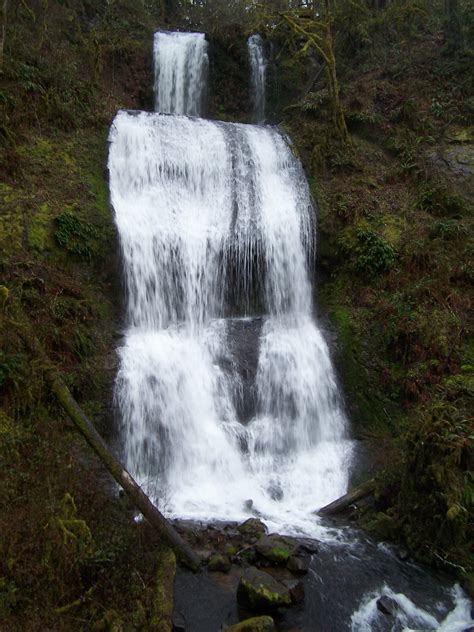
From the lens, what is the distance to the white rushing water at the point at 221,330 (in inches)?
360

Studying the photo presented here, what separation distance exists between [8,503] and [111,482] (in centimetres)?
240

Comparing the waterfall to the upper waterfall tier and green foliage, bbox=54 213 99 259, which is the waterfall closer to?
the upper waterfall tier

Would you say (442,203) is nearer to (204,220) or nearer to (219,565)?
(204,220)

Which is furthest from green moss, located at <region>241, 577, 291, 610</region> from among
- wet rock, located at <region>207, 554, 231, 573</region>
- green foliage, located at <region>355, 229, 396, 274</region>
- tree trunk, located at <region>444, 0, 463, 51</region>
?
tree trunk, located at <region>444, 0, 463, 51</region>

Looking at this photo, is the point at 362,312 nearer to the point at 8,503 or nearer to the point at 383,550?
the point at 383,550

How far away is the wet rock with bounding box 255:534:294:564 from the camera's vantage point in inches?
264

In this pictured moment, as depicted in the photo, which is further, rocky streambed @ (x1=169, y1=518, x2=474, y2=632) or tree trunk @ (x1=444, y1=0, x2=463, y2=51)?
tree trunk @ (x1=444, y1=0, x2=463, y2=51)

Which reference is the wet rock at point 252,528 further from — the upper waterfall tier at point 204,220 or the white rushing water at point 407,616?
the upper waterfall tier at point 204,220

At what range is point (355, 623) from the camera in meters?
5.94

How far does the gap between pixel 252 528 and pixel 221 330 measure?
5172 millimetres

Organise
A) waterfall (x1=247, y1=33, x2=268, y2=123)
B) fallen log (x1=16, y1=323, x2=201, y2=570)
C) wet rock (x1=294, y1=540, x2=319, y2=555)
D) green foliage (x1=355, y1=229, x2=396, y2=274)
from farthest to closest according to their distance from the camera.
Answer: waterfall (x1=247, y1=33, x2=268, y2=123), green foliage (x1=355, y1=229, x2=396, y2=274), wet rock (x1=294, y1=540, x2=319, y2=555), fallen log (x1=16, y1=323, x2=201, y2=570)

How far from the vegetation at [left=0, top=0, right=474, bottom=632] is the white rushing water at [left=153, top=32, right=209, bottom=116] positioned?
607 millimetres

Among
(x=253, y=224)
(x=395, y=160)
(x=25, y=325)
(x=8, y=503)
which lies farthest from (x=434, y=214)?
(x=8, y=503)

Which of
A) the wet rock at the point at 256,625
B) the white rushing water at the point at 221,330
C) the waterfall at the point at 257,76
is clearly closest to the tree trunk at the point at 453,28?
the waterfall at the point at 257,76
